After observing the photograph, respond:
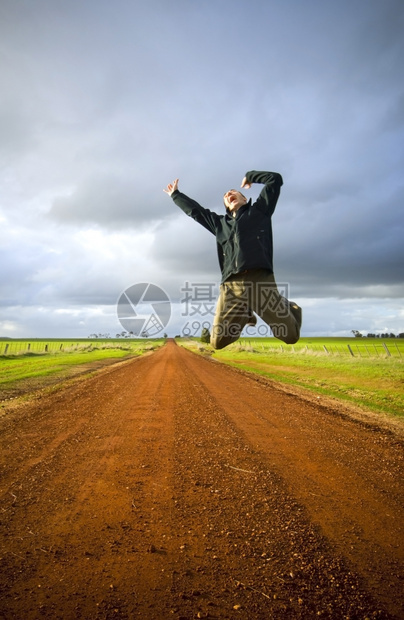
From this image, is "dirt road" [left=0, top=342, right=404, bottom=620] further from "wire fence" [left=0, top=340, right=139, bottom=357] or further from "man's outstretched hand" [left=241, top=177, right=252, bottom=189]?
"wire fence" [left=0, top=340, right=139, bottom=357]

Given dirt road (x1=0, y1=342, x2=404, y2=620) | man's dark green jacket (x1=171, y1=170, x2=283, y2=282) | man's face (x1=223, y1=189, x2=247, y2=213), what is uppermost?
man's face (x1=223, y1=189, x2=247, y2=213)

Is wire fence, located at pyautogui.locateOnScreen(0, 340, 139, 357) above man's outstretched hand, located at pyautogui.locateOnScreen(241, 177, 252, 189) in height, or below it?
A: below

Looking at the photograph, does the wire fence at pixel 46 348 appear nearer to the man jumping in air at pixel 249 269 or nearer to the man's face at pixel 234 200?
the man jumping in air at pixel 249 269

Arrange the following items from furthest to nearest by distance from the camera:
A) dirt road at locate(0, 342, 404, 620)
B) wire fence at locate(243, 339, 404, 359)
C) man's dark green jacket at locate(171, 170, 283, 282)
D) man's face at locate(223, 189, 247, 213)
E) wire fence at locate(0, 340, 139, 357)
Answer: wire fence at locate(0, 340, 139, 357)
wire fence at locate(243, 339, 404, 359)
man's face at locate(223, 189, 247, 213)
man's dark green jacket at locate(171, 170, 283, 282)
dirt road at locate(0, 342, 404, 620)

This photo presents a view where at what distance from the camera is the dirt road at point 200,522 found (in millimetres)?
2949

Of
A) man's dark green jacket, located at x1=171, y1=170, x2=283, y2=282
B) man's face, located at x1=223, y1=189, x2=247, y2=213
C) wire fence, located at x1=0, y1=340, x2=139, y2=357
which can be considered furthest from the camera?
wire fence, located at x1=0, y1=340, x2=139, y2=357

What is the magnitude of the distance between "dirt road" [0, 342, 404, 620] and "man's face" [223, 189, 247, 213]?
12.5 feet

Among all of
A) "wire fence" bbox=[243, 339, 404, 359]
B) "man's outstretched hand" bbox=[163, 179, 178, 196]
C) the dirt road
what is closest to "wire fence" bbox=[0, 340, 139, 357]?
"wire fence" bbox=[243, 339, 404, 359]

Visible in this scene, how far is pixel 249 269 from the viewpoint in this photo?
4.41 metres

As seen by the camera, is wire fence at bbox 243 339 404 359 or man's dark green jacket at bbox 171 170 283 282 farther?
wire fence at bbox 243 339 404 359

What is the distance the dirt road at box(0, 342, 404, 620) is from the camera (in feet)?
9.68

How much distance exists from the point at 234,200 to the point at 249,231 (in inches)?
21.5

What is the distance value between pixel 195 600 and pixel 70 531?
1745 mm

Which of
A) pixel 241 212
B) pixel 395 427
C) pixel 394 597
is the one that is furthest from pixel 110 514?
pixel 395 427
